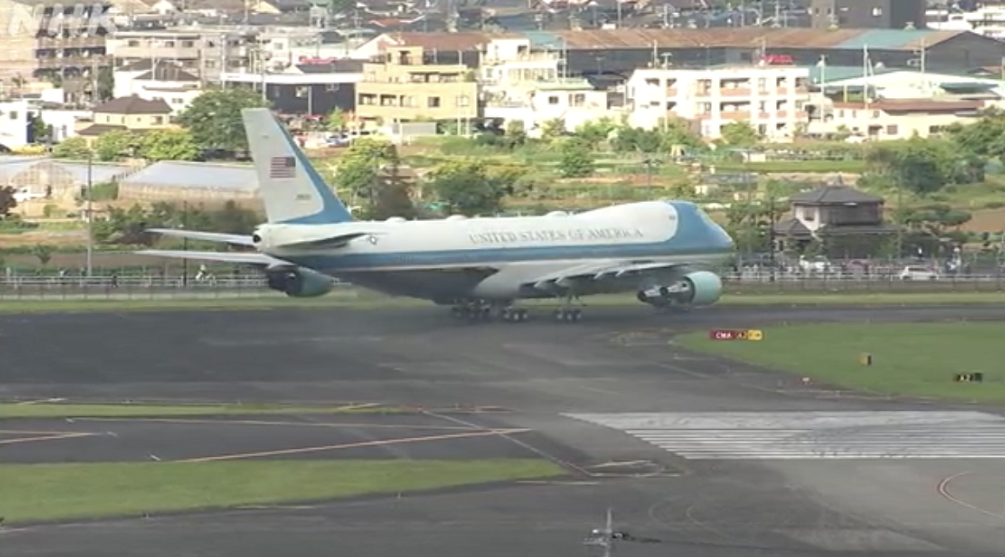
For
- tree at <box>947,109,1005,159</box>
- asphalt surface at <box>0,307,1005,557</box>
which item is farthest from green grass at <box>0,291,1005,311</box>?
tree at <box>947,109,1005,159</box>

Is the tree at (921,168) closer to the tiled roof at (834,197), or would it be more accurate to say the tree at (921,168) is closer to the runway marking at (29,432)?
the tiled roof at (834,197)

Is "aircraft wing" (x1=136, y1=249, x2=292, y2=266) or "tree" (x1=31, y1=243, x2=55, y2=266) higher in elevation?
"aircraft wing" (x1=136, y1=249, x2=292, y2=266)

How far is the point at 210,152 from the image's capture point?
604 ft

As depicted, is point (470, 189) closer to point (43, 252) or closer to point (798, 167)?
point (43, 252)

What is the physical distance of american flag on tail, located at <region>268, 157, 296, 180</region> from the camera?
96000mm

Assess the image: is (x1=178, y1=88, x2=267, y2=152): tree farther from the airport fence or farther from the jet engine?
the jet engine

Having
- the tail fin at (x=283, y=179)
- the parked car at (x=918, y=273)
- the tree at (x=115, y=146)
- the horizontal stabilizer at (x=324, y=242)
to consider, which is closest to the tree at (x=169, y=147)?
the tree at (x=115, y=146)

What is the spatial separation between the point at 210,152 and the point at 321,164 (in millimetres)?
7703

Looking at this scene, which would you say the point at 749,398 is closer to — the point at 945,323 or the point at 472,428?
the point at 472,428

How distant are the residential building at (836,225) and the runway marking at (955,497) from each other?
75.3m

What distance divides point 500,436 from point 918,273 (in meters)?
59.5

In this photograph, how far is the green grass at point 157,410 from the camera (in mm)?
70438

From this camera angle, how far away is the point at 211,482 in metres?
57.9

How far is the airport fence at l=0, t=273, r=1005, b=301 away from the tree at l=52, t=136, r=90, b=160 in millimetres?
62867
